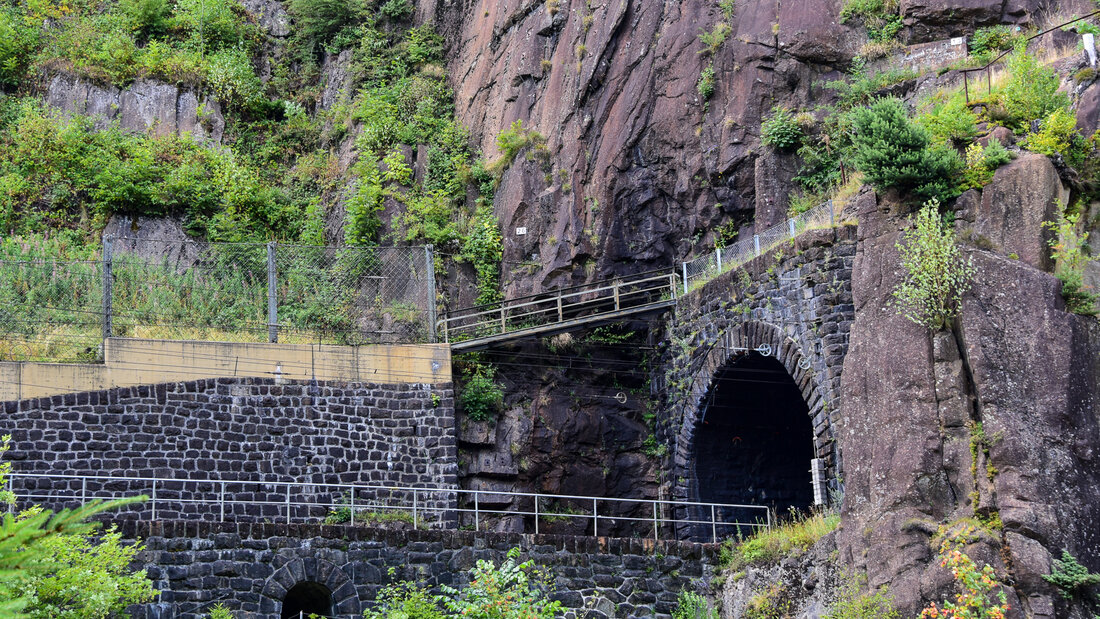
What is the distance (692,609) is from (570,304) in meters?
7.01

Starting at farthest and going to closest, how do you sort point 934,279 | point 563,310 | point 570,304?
point 563,310 < point 570,304 < point 934,279

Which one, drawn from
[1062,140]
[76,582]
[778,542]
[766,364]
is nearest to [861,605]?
[778,542]

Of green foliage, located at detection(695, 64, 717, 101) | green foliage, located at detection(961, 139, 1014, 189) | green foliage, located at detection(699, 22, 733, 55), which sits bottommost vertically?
green foliage, located at detection(961, 139, 1014, 189)

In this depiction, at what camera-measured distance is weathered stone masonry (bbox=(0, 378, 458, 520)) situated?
1891cm

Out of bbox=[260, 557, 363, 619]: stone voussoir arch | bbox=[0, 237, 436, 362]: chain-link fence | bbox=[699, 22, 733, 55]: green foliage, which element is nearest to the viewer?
bbox=[260, 557, 363, 619]: stone voussoir arch

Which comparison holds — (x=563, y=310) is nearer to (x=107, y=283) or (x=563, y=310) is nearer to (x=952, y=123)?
(x=952, y=123)

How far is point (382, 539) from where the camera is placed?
17844mm

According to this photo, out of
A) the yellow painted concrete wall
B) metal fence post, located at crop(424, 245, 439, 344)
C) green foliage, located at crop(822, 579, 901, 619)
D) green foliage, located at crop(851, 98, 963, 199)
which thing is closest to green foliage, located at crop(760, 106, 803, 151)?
green foliage, located at crop(851, 98, 963, 199)

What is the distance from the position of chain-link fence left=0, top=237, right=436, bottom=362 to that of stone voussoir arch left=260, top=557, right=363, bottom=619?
17.5 ft

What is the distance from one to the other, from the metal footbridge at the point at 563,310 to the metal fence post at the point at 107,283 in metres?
6.04

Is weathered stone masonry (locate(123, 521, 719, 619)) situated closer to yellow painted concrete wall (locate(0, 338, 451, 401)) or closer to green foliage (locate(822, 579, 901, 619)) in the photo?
green foliage (locate(822, 579, 901, 619))

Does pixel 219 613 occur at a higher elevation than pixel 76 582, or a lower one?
lower

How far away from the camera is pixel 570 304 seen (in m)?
23.3

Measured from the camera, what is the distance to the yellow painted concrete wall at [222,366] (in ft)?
62.6
